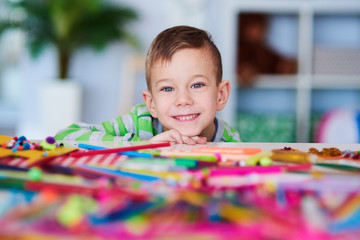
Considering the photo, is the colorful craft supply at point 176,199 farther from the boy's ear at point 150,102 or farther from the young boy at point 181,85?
the boy's ear at point 150,102

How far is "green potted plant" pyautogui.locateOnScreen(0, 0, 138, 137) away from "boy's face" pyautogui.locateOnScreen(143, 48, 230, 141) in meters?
2.76

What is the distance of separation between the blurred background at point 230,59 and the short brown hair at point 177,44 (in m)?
2.02

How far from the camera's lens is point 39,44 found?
12.3 feet

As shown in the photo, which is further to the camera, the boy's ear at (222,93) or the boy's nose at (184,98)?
the boy's ear at (222,93)

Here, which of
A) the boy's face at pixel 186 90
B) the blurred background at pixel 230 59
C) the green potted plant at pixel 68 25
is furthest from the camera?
the green potted plant at pixel 68 25

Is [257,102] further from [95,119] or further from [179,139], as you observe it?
[179,139]

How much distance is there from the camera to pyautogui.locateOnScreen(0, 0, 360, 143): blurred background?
340cm

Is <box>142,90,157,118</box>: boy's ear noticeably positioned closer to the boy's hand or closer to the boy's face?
the boy's face

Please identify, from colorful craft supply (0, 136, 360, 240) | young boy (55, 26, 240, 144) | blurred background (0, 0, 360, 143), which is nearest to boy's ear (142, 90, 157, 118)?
young boy (55, 26, 240, 144)

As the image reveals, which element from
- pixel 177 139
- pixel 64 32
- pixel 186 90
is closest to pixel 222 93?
pixel 186 90

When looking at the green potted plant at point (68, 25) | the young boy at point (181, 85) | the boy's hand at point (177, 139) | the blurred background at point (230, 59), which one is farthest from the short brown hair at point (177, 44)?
the green potted plant at point (68, 25)

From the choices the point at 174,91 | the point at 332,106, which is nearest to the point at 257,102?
the point at 332,106

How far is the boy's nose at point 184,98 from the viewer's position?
1.00 m

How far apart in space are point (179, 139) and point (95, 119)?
323 centimetres
